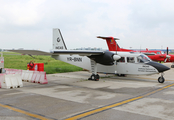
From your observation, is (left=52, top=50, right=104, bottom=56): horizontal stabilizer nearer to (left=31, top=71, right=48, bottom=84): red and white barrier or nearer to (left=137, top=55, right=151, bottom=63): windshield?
(left=31, top=71, right=48, bottom=84): red and white barrier

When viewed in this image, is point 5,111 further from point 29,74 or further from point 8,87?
point 29,74

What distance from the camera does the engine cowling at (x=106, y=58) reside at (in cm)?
1488

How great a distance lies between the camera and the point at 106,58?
15000mm

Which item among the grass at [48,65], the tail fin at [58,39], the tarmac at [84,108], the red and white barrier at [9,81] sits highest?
the tail fin at [58,39]

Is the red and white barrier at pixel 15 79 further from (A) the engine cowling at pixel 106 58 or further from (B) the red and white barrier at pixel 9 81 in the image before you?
(A) the engine cowling at pixel 106 58

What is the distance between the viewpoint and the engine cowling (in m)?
14.9

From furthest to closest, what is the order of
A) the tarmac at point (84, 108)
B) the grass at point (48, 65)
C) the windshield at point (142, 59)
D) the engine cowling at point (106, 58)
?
the grass at point (48, 65)
the engine cowling at point (106, 58)
the windshield at point (142, 59)
the tarmac at point (84, 108)

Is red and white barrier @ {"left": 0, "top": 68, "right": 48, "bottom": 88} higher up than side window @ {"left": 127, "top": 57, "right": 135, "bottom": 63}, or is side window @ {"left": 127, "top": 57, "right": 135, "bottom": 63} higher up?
side window @ {"left": 127, "top": 57, "right": 135, "bottom": 63}

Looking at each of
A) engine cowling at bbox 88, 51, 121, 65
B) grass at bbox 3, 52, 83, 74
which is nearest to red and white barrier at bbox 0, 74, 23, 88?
engine cowling at bbox 88, 51, 121, 65

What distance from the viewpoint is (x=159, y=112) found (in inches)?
260

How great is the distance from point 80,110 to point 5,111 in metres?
2.79

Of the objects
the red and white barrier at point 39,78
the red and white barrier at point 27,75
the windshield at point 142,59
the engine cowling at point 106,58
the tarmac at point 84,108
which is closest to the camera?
the tarmac at point 84,108

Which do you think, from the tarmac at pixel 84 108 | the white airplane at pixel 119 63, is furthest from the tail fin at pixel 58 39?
the tarmac at pixel 84 108

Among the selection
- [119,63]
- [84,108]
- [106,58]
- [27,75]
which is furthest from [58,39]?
[84,108]
